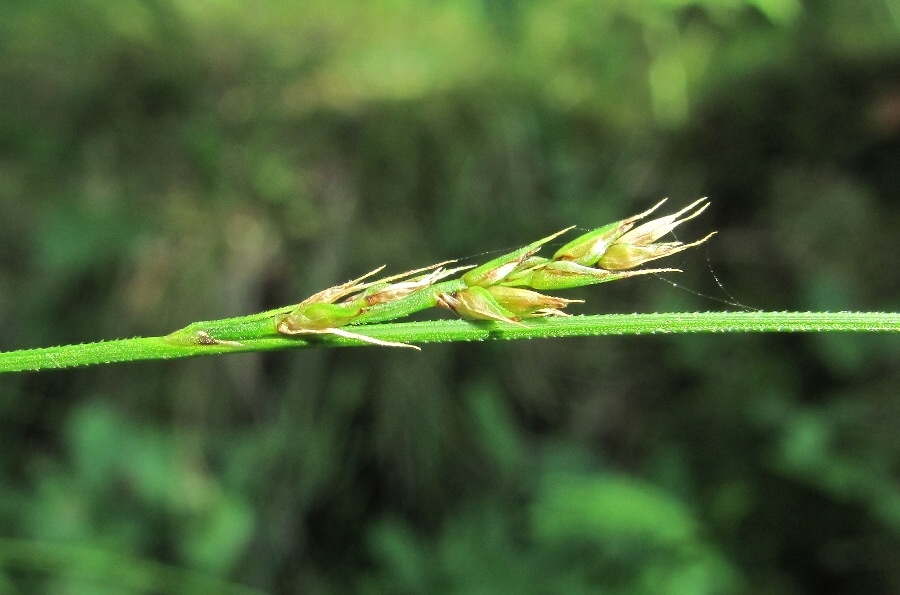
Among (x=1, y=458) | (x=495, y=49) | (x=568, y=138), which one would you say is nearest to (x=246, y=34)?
(x=495, y=49)

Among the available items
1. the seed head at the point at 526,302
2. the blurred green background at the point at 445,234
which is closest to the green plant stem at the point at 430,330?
the seed head at the point at 526,302

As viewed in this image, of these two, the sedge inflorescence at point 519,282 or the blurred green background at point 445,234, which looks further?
the blurred green background at point 445,234

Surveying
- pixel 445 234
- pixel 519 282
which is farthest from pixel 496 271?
pixel 445 234

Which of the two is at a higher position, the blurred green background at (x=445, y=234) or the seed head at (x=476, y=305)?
the blurred green background at (x=445, y=234)

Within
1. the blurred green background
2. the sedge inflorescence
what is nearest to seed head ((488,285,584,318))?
the sedge inflorescence

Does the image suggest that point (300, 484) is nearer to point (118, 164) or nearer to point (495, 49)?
point (118, 164)

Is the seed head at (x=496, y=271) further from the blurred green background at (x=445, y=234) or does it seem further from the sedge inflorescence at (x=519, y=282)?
the blurred green background at (x=445, y=234)
